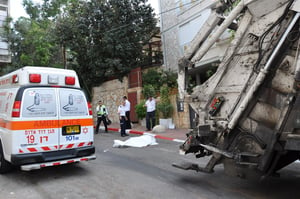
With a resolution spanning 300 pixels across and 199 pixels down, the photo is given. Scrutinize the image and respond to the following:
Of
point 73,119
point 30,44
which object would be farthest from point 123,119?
point 30,44

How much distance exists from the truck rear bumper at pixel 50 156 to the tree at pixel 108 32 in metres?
11.5

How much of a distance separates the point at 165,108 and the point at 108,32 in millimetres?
6644

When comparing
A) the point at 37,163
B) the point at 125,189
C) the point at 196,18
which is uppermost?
the point at 196,18

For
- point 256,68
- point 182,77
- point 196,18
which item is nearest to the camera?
point 256,68

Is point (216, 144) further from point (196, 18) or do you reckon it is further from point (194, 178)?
point (196, 18)

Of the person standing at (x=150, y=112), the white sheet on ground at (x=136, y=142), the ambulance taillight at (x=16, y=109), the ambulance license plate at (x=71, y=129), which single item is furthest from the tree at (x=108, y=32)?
the ambulance taillight at (x=16, y=109)

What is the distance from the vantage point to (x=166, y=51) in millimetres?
17703

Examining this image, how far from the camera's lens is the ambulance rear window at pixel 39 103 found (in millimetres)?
5184

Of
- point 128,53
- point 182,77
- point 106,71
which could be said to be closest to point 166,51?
point 128,53

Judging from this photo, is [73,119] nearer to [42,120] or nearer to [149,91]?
[42,120]

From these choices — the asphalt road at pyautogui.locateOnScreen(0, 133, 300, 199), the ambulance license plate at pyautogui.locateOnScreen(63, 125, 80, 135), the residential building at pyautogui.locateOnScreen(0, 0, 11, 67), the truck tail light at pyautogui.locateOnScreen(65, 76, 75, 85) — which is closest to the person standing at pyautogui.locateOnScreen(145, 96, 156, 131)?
the asphalt road at pyautogui.locateOnScreen(0, 133, 300, 199)

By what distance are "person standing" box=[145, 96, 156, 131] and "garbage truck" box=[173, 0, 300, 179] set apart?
803 centimetres

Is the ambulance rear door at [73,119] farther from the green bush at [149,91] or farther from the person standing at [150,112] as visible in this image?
the green bush at [149,91]

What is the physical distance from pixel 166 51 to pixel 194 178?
526 inches
